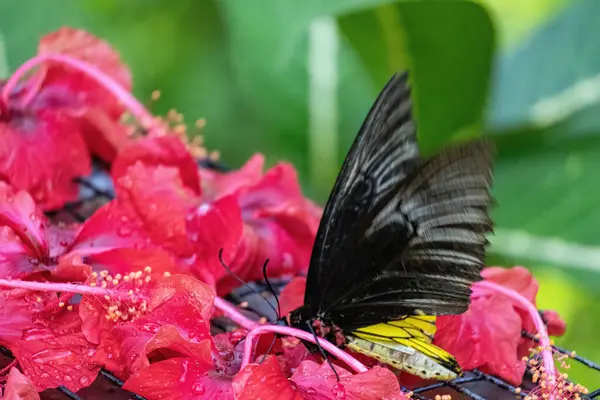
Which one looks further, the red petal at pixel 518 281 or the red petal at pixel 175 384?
the red petal at pixel 518 281

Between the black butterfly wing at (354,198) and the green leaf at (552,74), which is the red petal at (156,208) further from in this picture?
the green leaf at (552,74)

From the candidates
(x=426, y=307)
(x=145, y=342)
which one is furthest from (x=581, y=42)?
(x=145, y=342)

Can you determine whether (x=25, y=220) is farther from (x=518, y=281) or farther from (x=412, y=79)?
(x=412, y=79)

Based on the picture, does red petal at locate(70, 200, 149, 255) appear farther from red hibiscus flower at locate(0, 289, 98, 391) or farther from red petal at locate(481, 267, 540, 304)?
red petal at locate(481, 267, 540, 304)

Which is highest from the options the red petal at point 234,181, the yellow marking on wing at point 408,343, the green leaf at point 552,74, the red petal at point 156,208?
the green leaf at point 552,74

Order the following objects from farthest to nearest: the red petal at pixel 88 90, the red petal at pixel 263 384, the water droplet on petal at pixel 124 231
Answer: the red petal at pixel 88 90
the water droplet on petal at pixel 124 231
the red petal at pixel 263 384

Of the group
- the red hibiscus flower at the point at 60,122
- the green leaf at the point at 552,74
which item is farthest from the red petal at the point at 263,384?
the green leaf at the point at 552,74

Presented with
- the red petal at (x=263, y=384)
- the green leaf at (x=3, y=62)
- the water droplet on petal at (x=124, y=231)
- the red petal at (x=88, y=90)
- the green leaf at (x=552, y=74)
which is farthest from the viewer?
the green leaf at (x=552, y=74)
